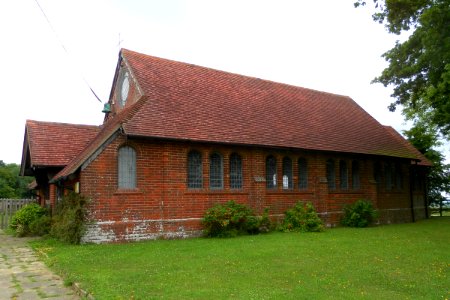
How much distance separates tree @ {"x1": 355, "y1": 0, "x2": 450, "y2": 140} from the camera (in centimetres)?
1375

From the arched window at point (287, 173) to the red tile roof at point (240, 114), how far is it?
2.95 ft

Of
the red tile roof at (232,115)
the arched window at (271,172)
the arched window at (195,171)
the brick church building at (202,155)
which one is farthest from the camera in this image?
the arched window at (271,172)

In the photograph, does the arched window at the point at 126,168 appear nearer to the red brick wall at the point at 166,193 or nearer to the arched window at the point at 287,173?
the red brick wall at the point at 166,193

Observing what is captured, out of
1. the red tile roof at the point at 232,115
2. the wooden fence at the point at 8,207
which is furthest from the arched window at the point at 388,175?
the wooden fence at the point at 8,207

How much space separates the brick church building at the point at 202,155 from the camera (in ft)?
46.8

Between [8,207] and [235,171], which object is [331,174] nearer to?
[235,171]

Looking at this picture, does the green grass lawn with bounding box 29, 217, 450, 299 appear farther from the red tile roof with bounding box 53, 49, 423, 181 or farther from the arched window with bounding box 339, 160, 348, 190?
the arched window with bounding box 339, 160, 348, 190

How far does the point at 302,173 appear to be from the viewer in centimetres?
1931

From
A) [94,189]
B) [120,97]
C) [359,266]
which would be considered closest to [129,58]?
[120,97]

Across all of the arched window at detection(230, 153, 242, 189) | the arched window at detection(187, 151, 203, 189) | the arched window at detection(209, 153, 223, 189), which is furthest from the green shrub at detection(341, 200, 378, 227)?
the arched window at detection(187, 151, 203, 189)

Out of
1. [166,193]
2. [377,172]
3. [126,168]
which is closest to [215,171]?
[166,193]

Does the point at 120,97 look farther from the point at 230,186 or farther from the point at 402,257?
the point at 402,257

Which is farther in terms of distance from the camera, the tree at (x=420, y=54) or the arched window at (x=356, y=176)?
the arched window at (x=356, y=176)

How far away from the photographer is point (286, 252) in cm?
1127
